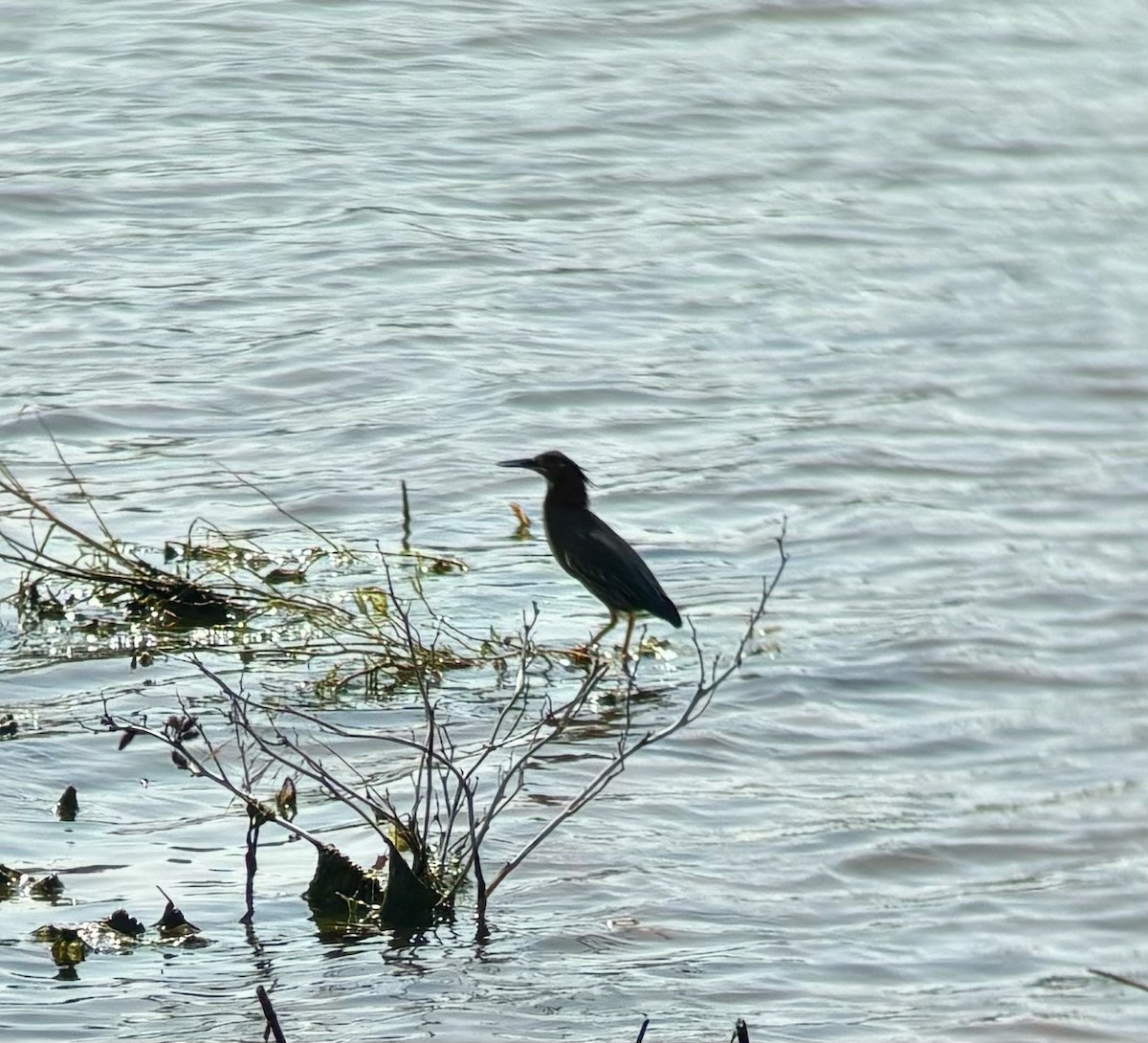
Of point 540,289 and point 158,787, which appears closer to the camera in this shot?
point 158,787

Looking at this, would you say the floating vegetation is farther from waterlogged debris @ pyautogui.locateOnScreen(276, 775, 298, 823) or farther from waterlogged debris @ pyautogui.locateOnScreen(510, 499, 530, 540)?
waterlogged debris @ pyautogui.locateOnScreen(510, 499, 530, 540)

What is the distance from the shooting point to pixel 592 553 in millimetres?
8531

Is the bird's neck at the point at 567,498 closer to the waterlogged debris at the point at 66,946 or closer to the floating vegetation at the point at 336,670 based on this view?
the floating vegetation at the point at 336,670

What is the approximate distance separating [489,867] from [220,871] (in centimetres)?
72

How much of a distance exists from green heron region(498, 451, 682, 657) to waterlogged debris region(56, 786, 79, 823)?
245cm

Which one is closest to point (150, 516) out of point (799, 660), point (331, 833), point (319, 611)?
point (319, 611)

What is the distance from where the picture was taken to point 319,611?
8094 millimetres

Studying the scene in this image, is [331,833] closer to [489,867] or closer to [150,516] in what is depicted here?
[489,867]

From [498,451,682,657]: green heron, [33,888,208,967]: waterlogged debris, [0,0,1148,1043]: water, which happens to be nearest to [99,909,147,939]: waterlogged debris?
[33,888,208,967]: waterlogged debris

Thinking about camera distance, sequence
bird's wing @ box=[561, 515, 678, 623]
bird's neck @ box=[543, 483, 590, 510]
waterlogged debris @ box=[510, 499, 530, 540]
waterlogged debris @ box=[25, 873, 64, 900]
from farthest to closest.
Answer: waterlogged debris @ box=[510, 499, 530, 540], bird's neck @ box=[543, 483, 590, 510], bird's wing @ box=[561, 515, 678, 623], waterlogged debris @ box=[25, 873, 64, 900]

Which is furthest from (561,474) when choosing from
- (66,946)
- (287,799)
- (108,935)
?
(66,946)

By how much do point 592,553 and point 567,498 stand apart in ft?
1.62

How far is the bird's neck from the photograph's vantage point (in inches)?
352

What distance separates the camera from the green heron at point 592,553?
8273 millimetres
